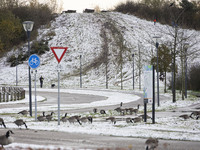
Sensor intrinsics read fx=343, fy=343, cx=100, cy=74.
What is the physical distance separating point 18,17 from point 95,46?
25147 mm

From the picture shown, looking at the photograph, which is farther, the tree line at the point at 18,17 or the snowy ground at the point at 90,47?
the tree line at the point at 18,17

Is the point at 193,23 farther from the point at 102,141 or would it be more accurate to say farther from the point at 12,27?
the point at 102,141

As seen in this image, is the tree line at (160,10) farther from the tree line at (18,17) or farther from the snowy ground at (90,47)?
the tree line at (18,17)

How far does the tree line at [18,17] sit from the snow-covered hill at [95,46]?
3.70m

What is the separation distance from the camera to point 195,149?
28.9 ft

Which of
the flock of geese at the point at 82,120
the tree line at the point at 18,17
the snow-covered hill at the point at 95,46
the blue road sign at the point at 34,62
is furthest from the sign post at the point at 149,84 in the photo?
the tree line at the point at 18,17

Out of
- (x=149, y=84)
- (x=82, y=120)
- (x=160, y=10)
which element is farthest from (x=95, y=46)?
(x=82, y=120)

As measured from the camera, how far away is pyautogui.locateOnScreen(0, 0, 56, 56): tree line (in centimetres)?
9294

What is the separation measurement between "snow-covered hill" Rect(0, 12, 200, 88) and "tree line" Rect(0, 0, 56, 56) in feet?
12.1

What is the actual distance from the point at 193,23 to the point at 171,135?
10261cm

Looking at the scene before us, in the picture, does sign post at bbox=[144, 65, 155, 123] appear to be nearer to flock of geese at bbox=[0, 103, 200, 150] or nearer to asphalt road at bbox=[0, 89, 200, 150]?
flock of geese at bbox=[0, 103, 200, 150]

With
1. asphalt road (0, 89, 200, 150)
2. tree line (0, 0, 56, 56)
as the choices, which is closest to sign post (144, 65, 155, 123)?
asphalt road (0, 89, 200, 150)

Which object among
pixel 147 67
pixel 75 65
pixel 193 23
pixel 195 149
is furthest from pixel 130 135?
pixel 193 23

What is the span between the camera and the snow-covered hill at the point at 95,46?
250ft
